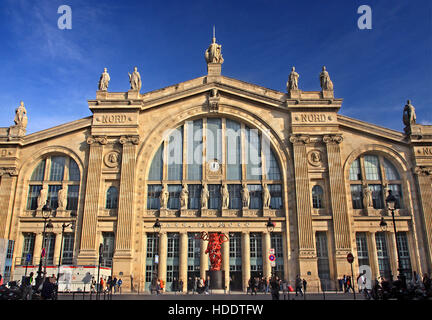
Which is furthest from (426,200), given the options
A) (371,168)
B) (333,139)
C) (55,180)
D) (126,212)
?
(55,180)

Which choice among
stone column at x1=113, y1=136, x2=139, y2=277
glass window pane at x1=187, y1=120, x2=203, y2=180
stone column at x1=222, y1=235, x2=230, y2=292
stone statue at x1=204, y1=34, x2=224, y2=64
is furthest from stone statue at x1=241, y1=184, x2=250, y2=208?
stone statue at x1=204, y1=34, x2=224, y2=64

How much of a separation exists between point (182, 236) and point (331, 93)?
69.6 ft

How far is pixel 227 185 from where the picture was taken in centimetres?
4025

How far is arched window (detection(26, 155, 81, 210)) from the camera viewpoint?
4019cm

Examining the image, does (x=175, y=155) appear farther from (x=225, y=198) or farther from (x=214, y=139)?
(x=225, y=198)

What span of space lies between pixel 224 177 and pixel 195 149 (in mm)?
4345

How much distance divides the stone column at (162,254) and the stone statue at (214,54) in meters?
19.7

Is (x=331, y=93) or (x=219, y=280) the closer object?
(x=219, y=280)

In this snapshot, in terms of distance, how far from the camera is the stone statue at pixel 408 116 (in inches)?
1597

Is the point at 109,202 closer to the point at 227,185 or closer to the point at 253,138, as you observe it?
the point at 227,185

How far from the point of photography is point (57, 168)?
41.5 m

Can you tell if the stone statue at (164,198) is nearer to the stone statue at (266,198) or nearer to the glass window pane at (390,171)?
the stone statue at (266,198)
